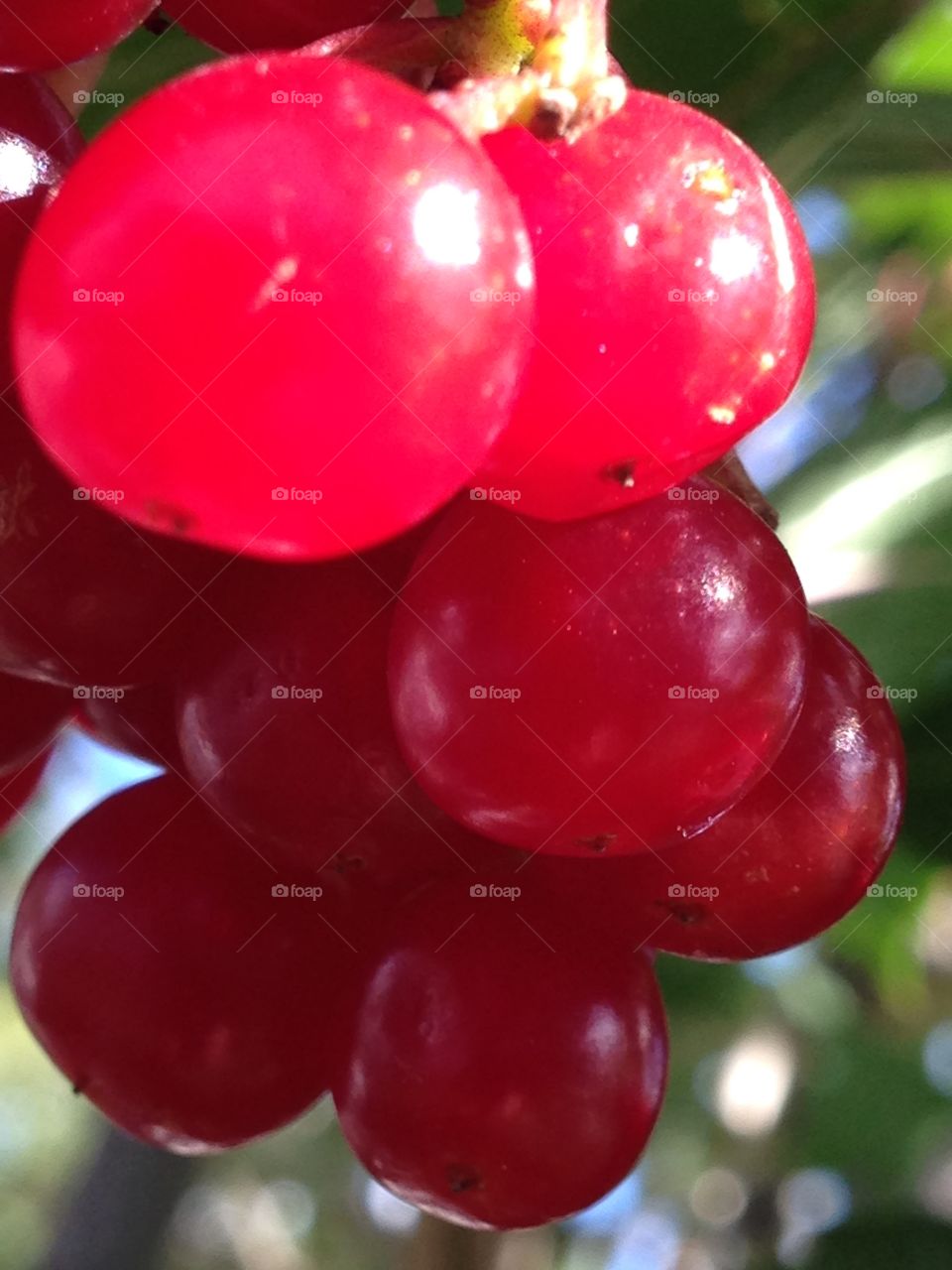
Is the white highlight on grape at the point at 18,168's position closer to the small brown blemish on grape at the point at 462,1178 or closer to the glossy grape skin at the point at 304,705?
the glossy grape skin at the point at 304,705

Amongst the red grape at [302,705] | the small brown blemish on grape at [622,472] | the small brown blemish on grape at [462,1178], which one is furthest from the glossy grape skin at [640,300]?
the small brown blemish on grape at [462,1178]

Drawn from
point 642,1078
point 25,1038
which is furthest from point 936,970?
point 25,1038

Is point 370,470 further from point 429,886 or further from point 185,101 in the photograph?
point 429,886

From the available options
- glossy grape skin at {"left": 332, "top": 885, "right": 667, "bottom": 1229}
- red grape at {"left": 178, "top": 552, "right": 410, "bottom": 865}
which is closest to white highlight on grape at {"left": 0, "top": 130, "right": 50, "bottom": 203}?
red grape at {"left": 178, "top": 552, "right": 410, "bottom": 865}

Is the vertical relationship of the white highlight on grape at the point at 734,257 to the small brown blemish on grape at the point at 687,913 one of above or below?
A: above

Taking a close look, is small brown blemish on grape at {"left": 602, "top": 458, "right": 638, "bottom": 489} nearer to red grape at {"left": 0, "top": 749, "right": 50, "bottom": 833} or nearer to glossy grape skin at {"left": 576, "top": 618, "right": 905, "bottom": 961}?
glossy grape skin at {"left": 576, "top": 618, "right": 905, "bottom": 961}

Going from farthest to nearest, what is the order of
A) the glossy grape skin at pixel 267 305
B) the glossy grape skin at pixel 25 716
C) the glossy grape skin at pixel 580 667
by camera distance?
the glossy grape skin at pixel 25 716
the glossy grape skin at pixel 580 667
the glossy grape skin at pixel 267 305
